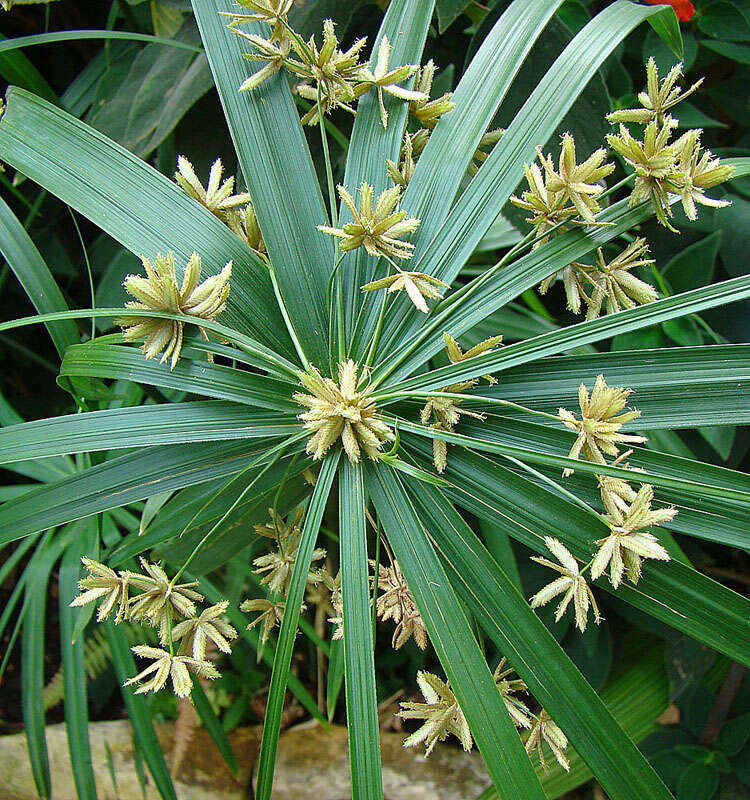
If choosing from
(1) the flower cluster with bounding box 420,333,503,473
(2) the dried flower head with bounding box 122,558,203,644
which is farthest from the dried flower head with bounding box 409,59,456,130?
(2) the dried flower head with bounding box 122,558,203,644

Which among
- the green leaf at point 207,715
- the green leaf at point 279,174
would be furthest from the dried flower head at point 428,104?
the green leaf at point 207,715

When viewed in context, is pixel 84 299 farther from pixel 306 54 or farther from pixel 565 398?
pixel 565 398

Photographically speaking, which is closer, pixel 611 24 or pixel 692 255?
pixel 611 24

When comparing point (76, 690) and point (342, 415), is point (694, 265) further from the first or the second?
point (76, 690)

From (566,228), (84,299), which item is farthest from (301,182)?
(84,299)

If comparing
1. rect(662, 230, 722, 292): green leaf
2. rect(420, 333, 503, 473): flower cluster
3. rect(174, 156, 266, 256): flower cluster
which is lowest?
rect(420, 333, 503, 473): flower cluster

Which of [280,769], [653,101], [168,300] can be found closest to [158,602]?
[168,300]

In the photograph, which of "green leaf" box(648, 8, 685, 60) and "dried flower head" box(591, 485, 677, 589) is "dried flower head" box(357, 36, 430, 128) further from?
"dried flower head" box(591, 485, 677, 589)
